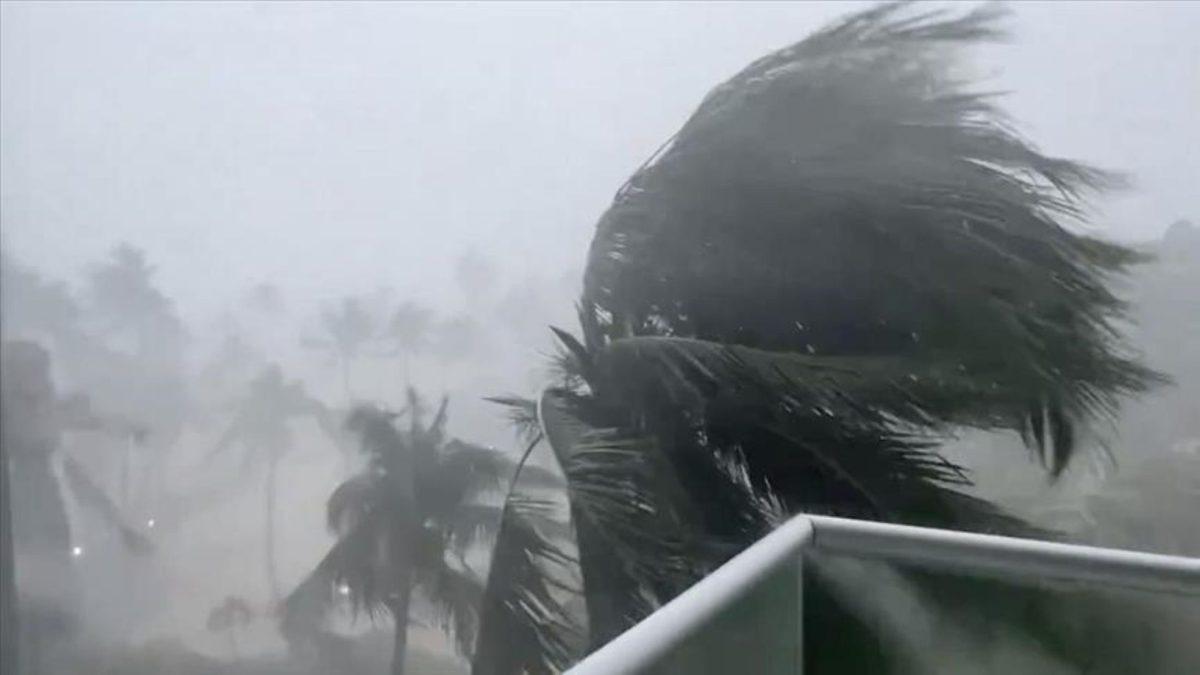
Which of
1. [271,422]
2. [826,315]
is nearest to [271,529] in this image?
[271,422]

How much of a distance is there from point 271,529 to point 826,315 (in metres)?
1.12

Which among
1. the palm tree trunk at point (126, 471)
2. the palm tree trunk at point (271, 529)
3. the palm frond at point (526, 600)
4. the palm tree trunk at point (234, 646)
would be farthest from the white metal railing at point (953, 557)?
the palm tree trunk at point (126, 471)

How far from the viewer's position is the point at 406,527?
6.85ft

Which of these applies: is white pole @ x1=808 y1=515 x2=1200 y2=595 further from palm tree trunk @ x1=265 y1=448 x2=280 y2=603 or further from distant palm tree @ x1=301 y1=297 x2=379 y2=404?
palm tree trunk @ x1=265 y1=448 x2=280 y2=603

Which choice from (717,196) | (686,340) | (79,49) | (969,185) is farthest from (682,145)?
(79,49)

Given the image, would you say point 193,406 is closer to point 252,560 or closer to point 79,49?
point 252,560

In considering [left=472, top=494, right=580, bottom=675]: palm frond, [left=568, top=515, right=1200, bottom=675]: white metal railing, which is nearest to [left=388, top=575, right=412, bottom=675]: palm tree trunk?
[left=472, top=494, right=580, bottom=675]: palm frond

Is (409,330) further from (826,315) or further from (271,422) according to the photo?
(826,315)

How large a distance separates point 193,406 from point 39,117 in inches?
27.2

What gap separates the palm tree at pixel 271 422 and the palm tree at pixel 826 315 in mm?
465

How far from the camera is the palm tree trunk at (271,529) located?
2111 millimetres

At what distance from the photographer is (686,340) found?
1.91 m

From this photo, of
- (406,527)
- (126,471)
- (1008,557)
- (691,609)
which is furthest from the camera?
(126,471)

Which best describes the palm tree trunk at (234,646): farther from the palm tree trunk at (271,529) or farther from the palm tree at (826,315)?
the palm tree at (826,315)
